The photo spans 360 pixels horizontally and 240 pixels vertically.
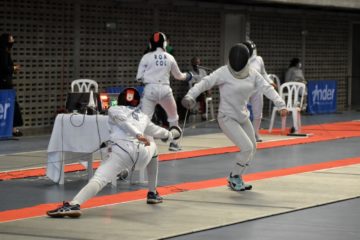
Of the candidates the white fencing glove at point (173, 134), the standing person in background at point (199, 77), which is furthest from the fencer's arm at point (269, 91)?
the standing person in background at point (199, 77)

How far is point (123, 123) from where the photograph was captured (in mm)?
10516

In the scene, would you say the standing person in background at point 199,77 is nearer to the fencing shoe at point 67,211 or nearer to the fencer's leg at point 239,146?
the fencer's leg at point 239,146

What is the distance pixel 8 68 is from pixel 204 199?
8322 mm

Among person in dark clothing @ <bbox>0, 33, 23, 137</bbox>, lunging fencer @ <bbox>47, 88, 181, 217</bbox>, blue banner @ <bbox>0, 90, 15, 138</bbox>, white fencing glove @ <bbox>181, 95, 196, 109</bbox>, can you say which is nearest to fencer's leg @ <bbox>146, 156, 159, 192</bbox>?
lunging fencer @ <bbox>47, 88, 181, 217</bbox>

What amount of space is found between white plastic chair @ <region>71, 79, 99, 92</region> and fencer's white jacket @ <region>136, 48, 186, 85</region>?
4.25 meters

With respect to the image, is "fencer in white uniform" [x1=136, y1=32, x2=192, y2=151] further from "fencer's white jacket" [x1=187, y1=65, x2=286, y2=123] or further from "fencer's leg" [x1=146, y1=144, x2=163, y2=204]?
"fencer's leg" [x1=146, y1=144, x2=163, y2=204]

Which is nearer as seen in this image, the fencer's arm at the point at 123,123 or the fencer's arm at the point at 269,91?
the fencer's arm at the point at 123,123

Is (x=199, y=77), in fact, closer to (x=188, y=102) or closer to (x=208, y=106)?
(x=208, y=106)

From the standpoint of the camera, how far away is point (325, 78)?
3067cm

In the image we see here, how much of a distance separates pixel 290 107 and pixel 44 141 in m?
5.40

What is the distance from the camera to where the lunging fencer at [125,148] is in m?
10.2

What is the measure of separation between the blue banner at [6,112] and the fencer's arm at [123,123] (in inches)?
336

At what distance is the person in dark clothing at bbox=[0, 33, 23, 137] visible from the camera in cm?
1878

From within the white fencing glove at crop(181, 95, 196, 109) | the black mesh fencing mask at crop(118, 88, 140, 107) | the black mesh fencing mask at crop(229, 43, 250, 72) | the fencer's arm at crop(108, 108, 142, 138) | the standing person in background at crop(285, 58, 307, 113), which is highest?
the black mesh fencing mask at crop(229, 43, 250, 72)
